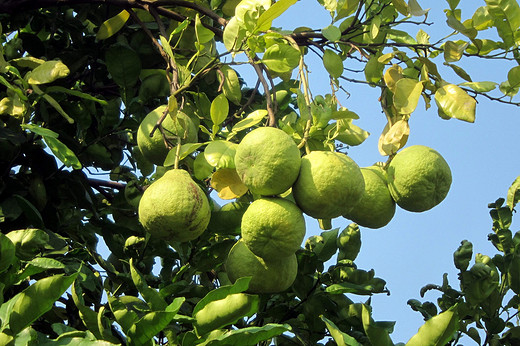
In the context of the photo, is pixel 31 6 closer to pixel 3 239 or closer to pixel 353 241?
pixel 3 239

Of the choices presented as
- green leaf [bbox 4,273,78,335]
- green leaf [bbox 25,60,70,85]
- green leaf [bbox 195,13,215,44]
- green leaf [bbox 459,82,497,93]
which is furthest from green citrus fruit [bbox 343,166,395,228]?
green leaf [bbox 25,60,70,85]

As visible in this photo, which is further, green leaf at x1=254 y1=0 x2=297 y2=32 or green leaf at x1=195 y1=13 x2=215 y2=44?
green leaf at x1=195 y1=13 x2=215 y2=44

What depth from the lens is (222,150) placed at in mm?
1495

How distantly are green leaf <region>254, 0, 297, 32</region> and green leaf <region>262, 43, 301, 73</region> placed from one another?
0.05m

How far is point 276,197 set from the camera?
1.44 metres

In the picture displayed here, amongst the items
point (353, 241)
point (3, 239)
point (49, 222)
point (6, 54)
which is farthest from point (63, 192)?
point (353, 241)

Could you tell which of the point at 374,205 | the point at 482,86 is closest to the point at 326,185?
the point at 374,205

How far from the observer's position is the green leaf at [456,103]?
1.46 metres

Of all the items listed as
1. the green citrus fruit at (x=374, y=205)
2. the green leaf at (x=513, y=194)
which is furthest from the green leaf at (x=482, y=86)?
the green leaf at (x=513, y=194)

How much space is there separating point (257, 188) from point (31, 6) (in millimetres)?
1228

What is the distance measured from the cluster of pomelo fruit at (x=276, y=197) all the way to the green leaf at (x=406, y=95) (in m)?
0.12

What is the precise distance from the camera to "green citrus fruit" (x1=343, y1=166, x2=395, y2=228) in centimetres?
157

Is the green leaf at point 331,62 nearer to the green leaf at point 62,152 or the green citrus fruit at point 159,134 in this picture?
the green citrus fruit at point 159,134

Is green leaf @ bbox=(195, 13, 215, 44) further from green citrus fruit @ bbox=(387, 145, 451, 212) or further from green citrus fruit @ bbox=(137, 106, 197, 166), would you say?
green citrus fruit @ bbox=(387, 145, 451, 212)
